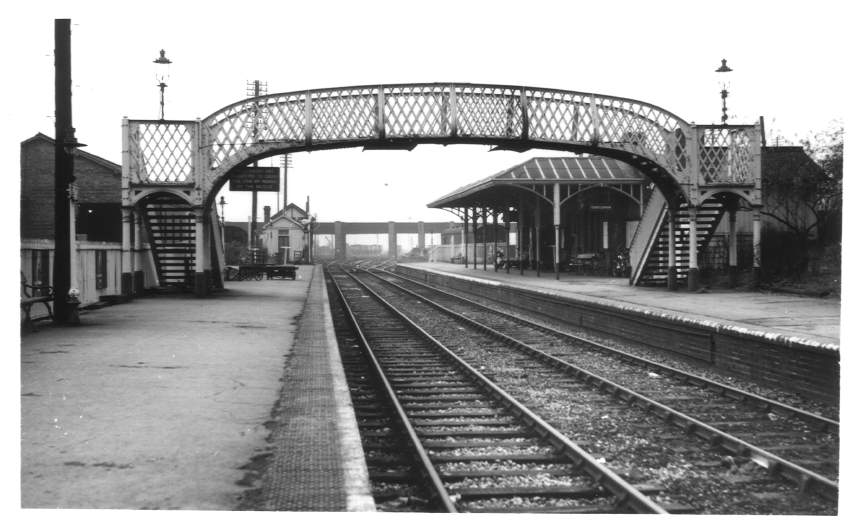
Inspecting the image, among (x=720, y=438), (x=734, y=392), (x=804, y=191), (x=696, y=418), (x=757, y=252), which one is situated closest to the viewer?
(x=720, y=438)

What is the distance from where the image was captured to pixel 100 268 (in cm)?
1705

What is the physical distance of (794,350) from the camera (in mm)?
Result: 8219

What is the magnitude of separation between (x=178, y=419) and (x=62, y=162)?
7.37 m

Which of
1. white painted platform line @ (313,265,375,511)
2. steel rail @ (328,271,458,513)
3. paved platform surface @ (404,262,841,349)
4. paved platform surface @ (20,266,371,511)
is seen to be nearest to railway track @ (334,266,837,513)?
paved platform surface @ (404,262,841,349)

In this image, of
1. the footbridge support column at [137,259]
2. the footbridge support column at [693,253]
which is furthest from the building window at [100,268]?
the footbridge support column at [693,253]

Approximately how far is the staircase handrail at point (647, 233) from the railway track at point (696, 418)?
27.0 feet

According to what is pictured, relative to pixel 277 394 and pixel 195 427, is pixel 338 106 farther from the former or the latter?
pixel 195 427

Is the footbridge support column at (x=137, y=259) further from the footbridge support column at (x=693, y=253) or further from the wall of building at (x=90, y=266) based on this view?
the footbridge support column at (x=693, y=253)

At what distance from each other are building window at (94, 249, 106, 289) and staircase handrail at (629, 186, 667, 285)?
1330 cm

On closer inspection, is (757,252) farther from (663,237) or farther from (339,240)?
(339,240)

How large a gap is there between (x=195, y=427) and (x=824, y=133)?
2170 cm

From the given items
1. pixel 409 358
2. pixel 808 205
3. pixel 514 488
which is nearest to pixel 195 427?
pixel 514 488

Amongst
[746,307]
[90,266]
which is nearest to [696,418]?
[746,307]

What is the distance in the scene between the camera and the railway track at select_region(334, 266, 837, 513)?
503 centimetres
